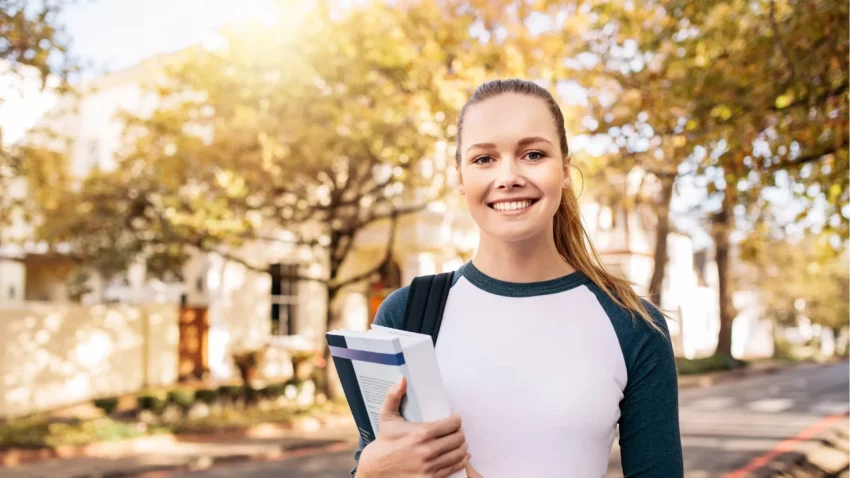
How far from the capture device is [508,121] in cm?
188

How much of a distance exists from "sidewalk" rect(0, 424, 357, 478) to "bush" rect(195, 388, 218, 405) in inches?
93.1

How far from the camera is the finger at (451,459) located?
1601 mm

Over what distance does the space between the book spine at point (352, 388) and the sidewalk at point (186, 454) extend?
32.8 ft

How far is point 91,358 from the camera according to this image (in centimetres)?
1686

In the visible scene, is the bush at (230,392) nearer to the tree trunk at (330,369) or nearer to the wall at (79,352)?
the tree trunk at (330,369)

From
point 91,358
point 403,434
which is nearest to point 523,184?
point 403,434

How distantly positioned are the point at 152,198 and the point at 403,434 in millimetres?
15731

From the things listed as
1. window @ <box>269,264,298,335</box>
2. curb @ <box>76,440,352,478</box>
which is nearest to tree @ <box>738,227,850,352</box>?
window @ <box>269,264,298,335</box>

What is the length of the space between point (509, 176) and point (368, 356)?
54cm

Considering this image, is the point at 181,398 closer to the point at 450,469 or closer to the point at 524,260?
the point at 524,260

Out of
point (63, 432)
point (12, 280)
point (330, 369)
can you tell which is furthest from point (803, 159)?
point (12, 280)

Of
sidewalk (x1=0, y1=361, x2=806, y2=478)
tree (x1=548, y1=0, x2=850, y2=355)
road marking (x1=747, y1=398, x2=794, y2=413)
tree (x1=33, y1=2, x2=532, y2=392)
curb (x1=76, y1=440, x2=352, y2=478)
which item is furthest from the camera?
road marking (x1=747, y1=398, x2=794, y2=413)

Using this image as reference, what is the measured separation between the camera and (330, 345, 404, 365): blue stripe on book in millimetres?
1529

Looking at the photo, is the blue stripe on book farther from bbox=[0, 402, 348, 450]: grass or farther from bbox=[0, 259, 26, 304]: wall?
bbox=[0, 259, 26, 304]: wall
